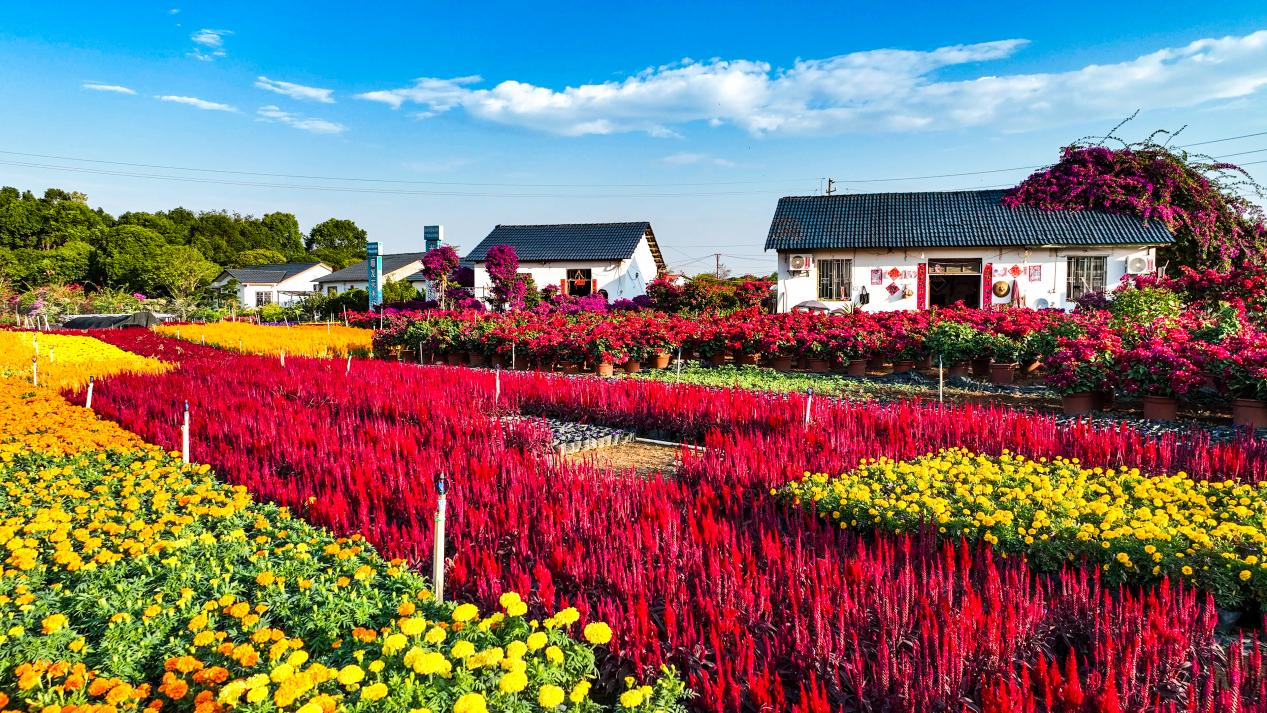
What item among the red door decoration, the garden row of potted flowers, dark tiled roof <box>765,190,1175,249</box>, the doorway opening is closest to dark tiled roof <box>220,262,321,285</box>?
dark tiled roof <box>765,190,1175,249</box>

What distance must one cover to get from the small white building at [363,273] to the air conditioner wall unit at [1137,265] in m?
39.7

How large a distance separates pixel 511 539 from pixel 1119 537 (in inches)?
113

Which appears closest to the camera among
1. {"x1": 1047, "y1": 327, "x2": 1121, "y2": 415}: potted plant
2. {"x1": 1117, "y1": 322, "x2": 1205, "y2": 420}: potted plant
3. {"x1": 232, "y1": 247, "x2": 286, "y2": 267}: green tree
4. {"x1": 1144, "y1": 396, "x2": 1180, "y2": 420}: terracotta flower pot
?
{"x1": 1117, "y1": 322, "x2": 1205, "y2": 420}: potted plant

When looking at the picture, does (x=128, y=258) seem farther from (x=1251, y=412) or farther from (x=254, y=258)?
(x=1251, y=412)

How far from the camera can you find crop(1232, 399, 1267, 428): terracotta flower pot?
7.34 metres

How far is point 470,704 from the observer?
1905 millimetres

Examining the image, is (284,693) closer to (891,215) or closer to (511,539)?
(511,539)

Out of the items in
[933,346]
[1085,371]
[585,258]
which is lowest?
[1085,371]

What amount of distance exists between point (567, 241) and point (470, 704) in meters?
34.2

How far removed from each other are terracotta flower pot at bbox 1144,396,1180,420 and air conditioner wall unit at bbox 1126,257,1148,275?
16279 mm

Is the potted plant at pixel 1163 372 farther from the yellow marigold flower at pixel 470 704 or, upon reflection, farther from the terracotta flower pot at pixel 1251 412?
the yellow marigold flower at pixel 470 704

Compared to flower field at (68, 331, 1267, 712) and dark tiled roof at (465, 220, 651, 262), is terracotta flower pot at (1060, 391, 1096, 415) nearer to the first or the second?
flower field at (68, 331, 1267, 712)

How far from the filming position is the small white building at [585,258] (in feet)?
109

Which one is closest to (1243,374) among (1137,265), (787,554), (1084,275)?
(787,554)
